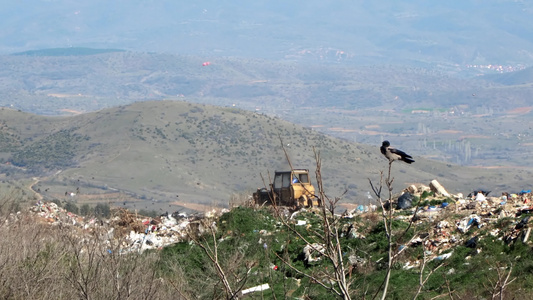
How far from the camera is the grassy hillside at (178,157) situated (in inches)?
3105

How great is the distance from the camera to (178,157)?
304 feet

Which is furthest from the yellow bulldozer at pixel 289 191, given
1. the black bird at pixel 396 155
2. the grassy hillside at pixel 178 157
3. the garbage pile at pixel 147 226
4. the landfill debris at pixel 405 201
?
the grassy hillside at pixel 178 157

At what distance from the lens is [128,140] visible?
9450 cm

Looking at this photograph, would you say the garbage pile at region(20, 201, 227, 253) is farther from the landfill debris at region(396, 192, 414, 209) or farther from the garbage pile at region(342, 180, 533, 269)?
the landfill debris at region(396, 192, 414, 209)

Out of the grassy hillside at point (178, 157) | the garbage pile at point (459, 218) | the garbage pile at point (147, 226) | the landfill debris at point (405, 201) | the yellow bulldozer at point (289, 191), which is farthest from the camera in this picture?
the grassy hillside at point (178, 157)

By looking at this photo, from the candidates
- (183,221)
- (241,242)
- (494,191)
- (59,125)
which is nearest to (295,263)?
(241,242)

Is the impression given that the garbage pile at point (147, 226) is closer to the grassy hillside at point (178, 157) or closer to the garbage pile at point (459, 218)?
the garbage pile at point (459, 218)

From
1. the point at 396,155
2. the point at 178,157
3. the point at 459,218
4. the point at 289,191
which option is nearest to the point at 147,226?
the point at 289,191

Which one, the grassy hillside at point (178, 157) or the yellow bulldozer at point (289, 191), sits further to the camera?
the grassy hillside at point (178, 157)

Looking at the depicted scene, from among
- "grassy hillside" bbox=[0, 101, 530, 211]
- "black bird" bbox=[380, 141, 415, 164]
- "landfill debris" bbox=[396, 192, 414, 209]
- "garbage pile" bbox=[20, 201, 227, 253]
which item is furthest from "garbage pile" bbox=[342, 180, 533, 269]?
"grassy hillside" bbox=[0, 101, 530, 211]

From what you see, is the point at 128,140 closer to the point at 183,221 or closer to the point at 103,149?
the point at 103,149

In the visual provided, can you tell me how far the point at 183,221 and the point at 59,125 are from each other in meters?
81.5

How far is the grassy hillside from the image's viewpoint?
78.9 meters

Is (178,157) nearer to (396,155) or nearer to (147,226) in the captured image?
(147,226)
